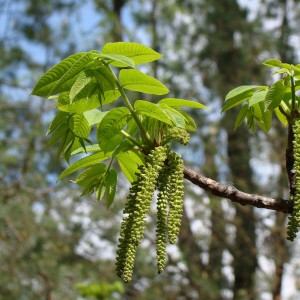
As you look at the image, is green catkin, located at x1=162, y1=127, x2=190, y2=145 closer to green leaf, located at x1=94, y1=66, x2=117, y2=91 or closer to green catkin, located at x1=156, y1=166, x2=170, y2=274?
green catkin, located at x1=156, y1=166, x2=170, y2=274

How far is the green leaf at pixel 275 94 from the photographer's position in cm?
145

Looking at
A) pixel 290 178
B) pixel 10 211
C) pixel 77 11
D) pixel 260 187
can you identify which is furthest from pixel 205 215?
pixel 290 178

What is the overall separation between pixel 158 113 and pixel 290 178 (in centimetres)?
42

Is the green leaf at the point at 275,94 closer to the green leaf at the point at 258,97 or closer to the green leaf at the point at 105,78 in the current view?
the green leaf at the point at 258,97

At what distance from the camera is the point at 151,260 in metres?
7.95

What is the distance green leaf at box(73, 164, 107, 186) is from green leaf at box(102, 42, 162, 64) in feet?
1.14

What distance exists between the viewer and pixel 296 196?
1300 mm

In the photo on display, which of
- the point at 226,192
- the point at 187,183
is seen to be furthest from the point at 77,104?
the point at 187,183

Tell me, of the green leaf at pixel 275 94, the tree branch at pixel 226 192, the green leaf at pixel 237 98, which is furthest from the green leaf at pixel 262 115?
the tree branch at pixel 226 192

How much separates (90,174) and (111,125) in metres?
0.24

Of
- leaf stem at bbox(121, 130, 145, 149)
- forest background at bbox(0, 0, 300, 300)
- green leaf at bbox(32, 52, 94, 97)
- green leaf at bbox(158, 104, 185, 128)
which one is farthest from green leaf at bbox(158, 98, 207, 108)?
forest background at bbox(0, 0, 300, 300)

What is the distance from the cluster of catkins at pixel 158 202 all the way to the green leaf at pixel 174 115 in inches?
1.6

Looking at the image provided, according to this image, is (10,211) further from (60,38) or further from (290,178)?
(290,178)

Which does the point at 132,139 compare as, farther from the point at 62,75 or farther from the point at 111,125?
the point at 62,75
